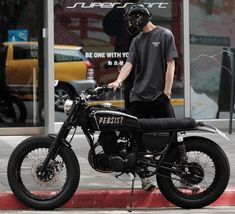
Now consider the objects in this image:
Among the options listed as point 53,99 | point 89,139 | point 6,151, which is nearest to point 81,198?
point 89,139

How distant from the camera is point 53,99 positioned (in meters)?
12.2

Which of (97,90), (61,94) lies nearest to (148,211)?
(97,90)

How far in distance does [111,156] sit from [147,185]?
67cm

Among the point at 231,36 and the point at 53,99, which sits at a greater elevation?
the point at 231,36

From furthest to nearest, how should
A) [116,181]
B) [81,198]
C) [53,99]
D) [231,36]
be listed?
[231,36], [53,99], [116,181], [81,198]

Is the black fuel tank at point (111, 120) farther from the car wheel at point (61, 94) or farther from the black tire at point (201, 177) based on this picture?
the car wheel at point (61, 94)

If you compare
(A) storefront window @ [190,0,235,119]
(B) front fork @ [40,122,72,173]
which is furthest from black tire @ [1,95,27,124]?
(B) front fork @ [40,122,72,173]

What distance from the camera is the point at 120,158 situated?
7.06 meters

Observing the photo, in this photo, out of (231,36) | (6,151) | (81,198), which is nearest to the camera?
(81,198)

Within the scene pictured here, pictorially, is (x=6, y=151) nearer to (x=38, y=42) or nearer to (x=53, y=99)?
(x=53, y=99)

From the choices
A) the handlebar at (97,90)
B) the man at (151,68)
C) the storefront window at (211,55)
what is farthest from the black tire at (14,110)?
the handlebar at (97,90)

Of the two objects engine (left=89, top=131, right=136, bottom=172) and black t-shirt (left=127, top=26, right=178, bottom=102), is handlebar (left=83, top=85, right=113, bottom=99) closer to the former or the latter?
engine (left=89, top=131, right=136, bottom=172)

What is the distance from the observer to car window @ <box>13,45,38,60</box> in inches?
489

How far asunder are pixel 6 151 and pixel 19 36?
8.88 ft
